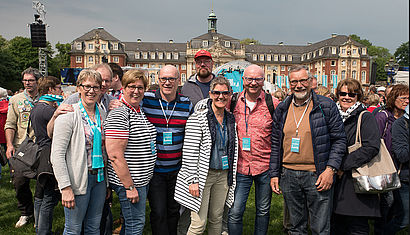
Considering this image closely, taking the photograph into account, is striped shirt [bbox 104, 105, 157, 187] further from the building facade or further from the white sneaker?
the building facade

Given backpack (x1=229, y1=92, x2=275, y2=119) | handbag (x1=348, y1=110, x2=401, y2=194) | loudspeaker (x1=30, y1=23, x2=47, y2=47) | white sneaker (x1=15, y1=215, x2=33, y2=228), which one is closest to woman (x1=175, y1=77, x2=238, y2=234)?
backpack (x1=229, y1=92, x2=275, y2=119)

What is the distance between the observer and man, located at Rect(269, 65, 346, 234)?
3281mm

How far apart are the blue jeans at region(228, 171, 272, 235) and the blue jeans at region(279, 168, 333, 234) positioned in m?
0.25

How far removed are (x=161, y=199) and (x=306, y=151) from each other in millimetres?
1699

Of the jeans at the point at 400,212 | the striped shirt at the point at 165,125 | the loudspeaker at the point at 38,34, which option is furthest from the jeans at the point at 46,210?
the loudspeaker at the point at 38,34

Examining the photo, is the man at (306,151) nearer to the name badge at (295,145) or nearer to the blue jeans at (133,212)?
the name badge at (295,145)

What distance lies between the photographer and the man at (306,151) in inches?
129

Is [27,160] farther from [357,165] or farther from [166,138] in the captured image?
[357,165]

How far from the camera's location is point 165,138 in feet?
11.0

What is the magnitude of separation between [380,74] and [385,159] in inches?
3211

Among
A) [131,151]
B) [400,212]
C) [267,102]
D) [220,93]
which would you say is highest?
[220,93]

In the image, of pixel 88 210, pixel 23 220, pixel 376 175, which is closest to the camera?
pixel 88 210

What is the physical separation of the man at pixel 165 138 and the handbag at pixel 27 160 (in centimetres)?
151

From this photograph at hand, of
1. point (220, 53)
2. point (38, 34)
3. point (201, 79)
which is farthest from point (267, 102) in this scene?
point (220, 53)
